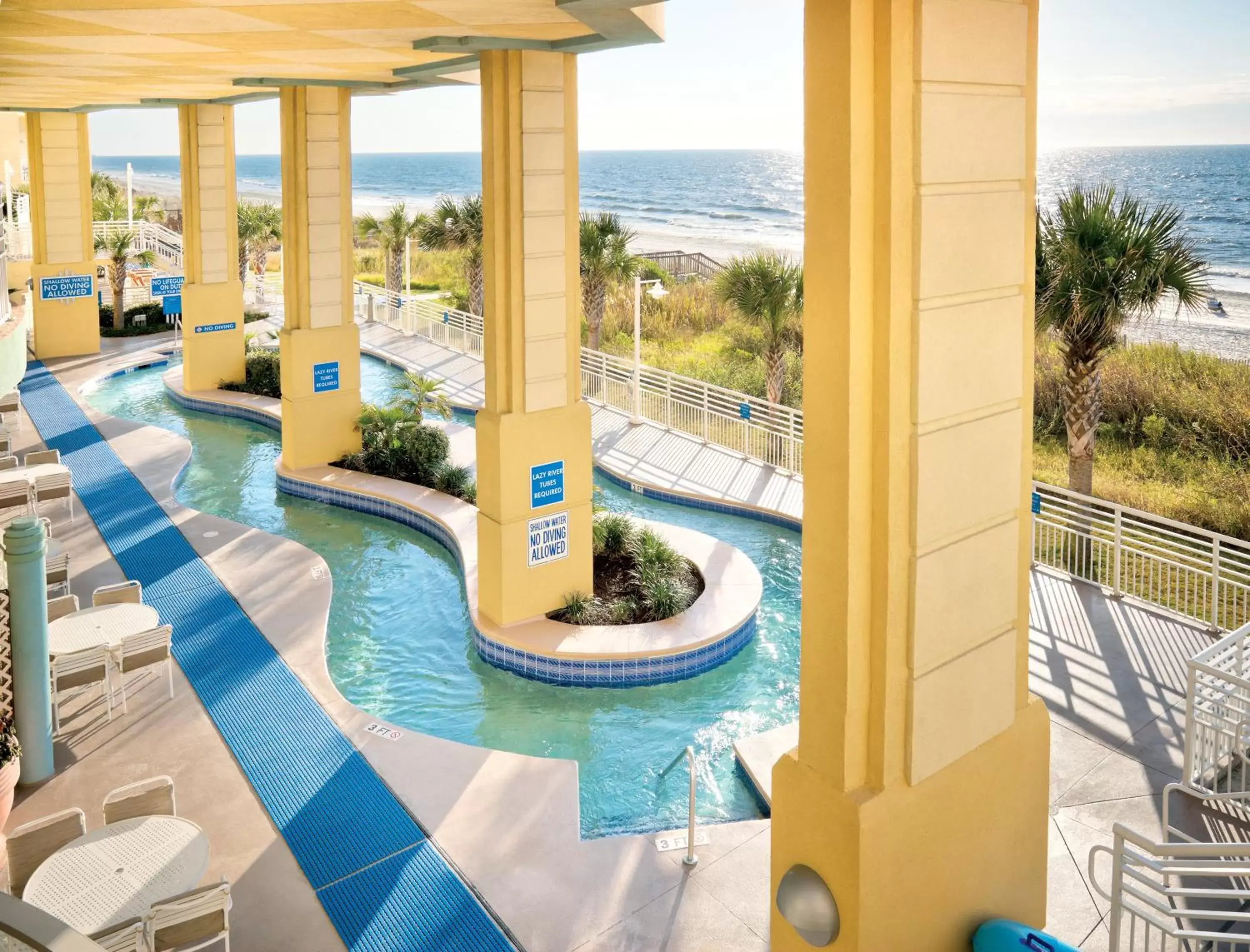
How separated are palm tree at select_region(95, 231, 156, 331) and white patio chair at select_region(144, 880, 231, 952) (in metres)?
22.2

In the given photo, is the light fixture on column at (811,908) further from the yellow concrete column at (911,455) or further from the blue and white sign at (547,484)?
the blue and white sign at (547,484)

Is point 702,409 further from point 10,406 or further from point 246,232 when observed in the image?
point 246,232

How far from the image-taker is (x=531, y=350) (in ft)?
31.0

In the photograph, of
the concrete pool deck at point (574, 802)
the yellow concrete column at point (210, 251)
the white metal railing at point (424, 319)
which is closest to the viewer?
the concrete pool deck at point (574, 802)

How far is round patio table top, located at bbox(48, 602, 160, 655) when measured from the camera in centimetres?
805

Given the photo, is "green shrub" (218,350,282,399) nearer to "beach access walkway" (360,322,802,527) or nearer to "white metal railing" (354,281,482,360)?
"white metal railing" (354,281,482,360)

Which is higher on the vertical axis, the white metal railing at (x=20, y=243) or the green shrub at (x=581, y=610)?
the white metal railing at (x=20, y=243)

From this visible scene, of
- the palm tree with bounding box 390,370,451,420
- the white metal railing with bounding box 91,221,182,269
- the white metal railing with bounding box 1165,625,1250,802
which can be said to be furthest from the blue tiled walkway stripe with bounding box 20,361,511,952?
the white metal railing with bounding box 91,221,182,269

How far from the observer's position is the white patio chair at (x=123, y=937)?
4918 millimetres

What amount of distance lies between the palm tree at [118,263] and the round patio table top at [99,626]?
18.0 meters

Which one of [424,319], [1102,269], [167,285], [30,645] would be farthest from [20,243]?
[1102,269]

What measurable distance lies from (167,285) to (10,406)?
25.9 feet

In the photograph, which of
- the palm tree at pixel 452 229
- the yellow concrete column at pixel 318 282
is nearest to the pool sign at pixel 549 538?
the yellow concrete column at pixel 318 282

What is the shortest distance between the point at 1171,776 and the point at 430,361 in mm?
17267
